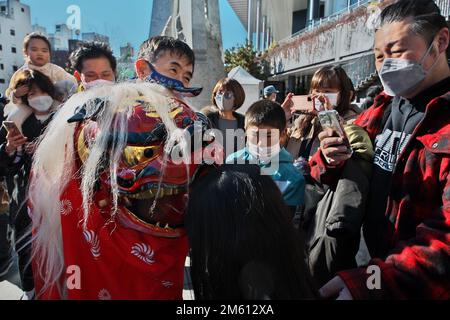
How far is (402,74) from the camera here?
3.74 ft

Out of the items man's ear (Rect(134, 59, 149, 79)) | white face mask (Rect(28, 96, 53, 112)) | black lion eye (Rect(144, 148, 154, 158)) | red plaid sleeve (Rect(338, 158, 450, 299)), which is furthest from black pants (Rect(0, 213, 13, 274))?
red plaid sleeve (Rect(338, 158, 450, 299))

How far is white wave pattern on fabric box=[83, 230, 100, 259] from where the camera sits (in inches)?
37.3

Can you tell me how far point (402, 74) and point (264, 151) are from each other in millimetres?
1044

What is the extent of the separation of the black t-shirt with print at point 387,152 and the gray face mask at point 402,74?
57 mm

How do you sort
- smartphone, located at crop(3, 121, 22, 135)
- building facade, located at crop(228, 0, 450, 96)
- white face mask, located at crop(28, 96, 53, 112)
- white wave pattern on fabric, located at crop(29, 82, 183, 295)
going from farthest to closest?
building facade, located at crop(228, 0, 450, 96), white face mask, located at crop(28, 96, 53, 112), smartphone, located at crop(3, 121, 22, 135), white wave pattern on fabric, located at crop(29, 82, 183, 295)

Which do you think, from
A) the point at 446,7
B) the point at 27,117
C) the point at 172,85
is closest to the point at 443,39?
the point at 172,85

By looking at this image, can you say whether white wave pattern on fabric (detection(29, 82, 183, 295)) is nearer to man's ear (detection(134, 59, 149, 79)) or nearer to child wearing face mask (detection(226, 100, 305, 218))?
man's ear (detection(134, 59, 149, 79))

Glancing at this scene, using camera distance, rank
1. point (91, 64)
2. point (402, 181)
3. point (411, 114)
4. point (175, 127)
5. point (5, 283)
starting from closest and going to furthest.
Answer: point (175, 127)
point (402, 181)
point (411, 114)
point (91, 64)
point (5, 283)

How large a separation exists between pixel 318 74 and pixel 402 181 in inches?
60.2

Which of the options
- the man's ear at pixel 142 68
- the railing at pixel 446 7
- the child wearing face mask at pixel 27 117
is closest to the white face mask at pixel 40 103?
the child wearing face mask at pixel 27 117

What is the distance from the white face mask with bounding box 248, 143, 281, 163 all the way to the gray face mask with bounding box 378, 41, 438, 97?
92cm

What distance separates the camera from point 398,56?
116 centimetres
